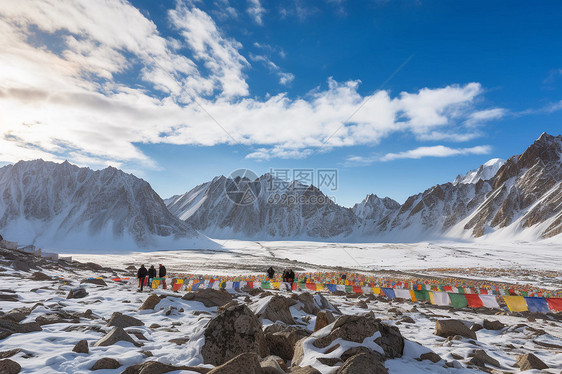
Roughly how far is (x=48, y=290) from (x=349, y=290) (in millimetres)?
14748

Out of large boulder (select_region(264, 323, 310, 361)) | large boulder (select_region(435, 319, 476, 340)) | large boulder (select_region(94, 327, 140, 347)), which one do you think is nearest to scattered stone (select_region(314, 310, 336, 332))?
large boulder (select_region(264, 323, 310, 361))

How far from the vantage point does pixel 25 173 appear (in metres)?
115

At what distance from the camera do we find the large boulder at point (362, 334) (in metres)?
5.80

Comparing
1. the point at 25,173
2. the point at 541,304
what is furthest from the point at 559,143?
the point at 25,173

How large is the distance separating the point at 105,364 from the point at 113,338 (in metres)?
1.22

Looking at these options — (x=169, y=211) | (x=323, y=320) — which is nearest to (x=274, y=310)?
(x=323, y=320)

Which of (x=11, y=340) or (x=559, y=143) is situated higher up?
(x=559, y=143)

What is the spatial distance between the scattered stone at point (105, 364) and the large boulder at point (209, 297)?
595cm

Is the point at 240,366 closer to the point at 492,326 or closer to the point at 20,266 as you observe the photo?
the point at 492,326

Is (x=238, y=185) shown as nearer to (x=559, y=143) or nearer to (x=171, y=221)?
(x=171, y=221)

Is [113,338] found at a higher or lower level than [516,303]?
higher

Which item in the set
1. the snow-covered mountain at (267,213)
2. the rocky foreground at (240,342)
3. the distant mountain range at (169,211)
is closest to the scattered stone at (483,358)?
the rocky foreground at (240,342)

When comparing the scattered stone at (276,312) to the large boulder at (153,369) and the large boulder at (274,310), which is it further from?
the large boulder at (153,369)

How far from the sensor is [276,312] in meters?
8.66
